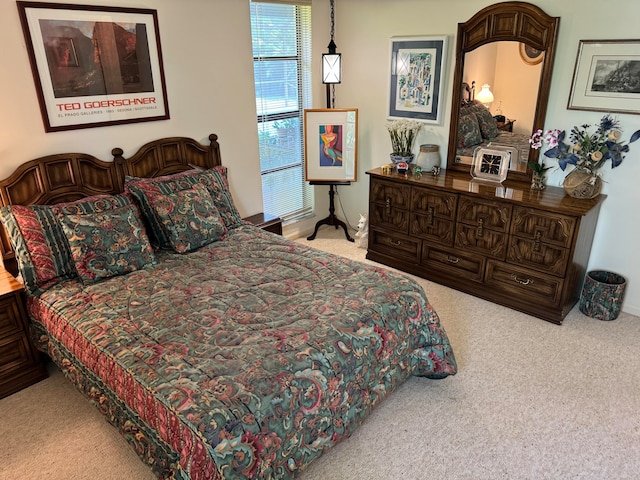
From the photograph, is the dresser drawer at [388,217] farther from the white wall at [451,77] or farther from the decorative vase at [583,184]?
the decorative vase at [583,184]

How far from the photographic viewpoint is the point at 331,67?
13.5ft

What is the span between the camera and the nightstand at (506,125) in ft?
11.4

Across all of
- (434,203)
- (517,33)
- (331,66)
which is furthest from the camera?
(331,66)

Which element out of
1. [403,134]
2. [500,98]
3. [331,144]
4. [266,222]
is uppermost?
[500,98]

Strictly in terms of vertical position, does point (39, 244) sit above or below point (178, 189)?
below

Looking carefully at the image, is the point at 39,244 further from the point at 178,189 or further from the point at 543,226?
the point at 543,226

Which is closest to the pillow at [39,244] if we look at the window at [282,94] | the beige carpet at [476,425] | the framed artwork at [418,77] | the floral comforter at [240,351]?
the floral comforter at [240,351]

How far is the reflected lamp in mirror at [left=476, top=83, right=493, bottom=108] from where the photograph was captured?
3539 mm

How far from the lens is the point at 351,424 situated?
2.12 metres

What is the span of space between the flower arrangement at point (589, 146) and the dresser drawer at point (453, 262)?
0.91 m

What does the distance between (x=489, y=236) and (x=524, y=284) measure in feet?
1.37

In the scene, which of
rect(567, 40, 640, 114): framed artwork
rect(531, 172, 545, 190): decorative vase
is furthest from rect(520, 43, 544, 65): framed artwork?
rect(531, 172, 545, 190): decorative vase

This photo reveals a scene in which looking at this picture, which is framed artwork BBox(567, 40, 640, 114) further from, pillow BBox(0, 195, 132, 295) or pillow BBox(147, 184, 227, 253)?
pillow BBox(0, 195, 132, 295)

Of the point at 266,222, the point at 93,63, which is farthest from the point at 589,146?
the point at 93,63
